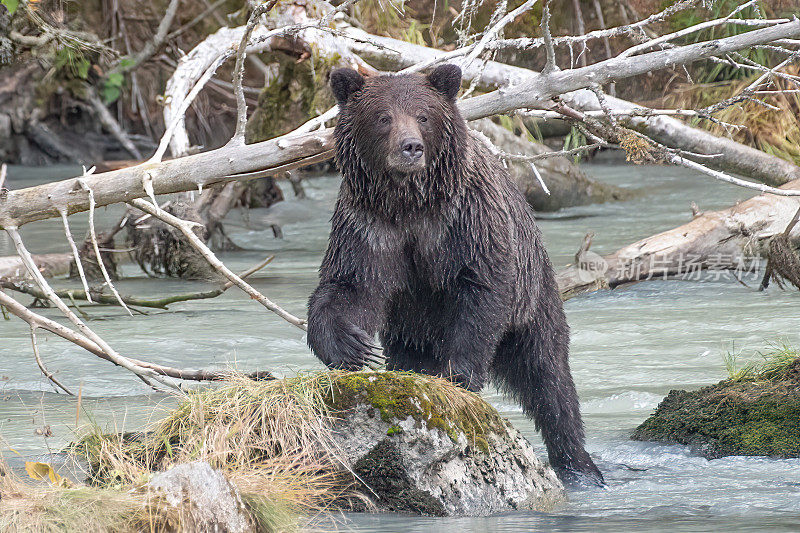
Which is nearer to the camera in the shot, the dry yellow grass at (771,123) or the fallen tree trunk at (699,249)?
the fallen tree trunk at (699,249)

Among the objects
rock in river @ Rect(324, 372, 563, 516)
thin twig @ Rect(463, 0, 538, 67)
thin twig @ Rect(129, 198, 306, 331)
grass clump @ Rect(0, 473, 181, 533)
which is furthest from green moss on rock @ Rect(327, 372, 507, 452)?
thin twig @ Rect(463, 0, 538, 67)

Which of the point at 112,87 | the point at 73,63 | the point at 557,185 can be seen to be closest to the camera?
the point at 557,185

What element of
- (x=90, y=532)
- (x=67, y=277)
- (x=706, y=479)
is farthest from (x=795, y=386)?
(x=67, y=277)

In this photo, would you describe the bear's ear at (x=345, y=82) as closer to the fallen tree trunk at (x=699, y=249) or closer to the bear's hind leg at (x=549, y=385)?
the bear's hind leg at (x=549, y=385)

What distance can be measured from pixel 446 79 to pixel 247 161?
3.54ft

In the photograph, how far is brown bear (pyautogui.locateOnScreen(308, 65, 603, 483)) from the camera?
4.38 m

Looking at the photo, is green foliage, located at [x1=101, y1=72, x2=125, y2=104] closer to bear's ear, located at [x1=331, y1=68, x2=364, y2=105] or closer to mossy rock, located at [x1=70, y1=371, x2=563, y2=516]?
bear's ear, located at [x1=331, y1=68, x2=364, y2=105]

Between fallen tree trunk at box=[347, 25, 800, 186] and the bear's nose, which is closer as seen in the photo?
the bear's nose

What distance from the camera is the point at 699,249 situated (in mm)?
8430

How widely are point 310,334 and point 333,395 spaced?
444 millimetres

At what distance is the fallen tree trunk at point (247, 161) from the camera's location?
4992 mm

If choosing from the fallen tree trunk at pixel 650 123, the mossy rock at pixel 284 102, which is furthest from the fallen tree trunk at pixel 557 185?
the fallen tree trunk at pixel 650 123

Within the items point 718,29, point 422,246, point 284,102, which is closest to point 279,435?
point 422,246

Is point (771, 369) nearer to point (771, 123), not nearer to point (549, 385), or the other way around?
point (549, 385)
